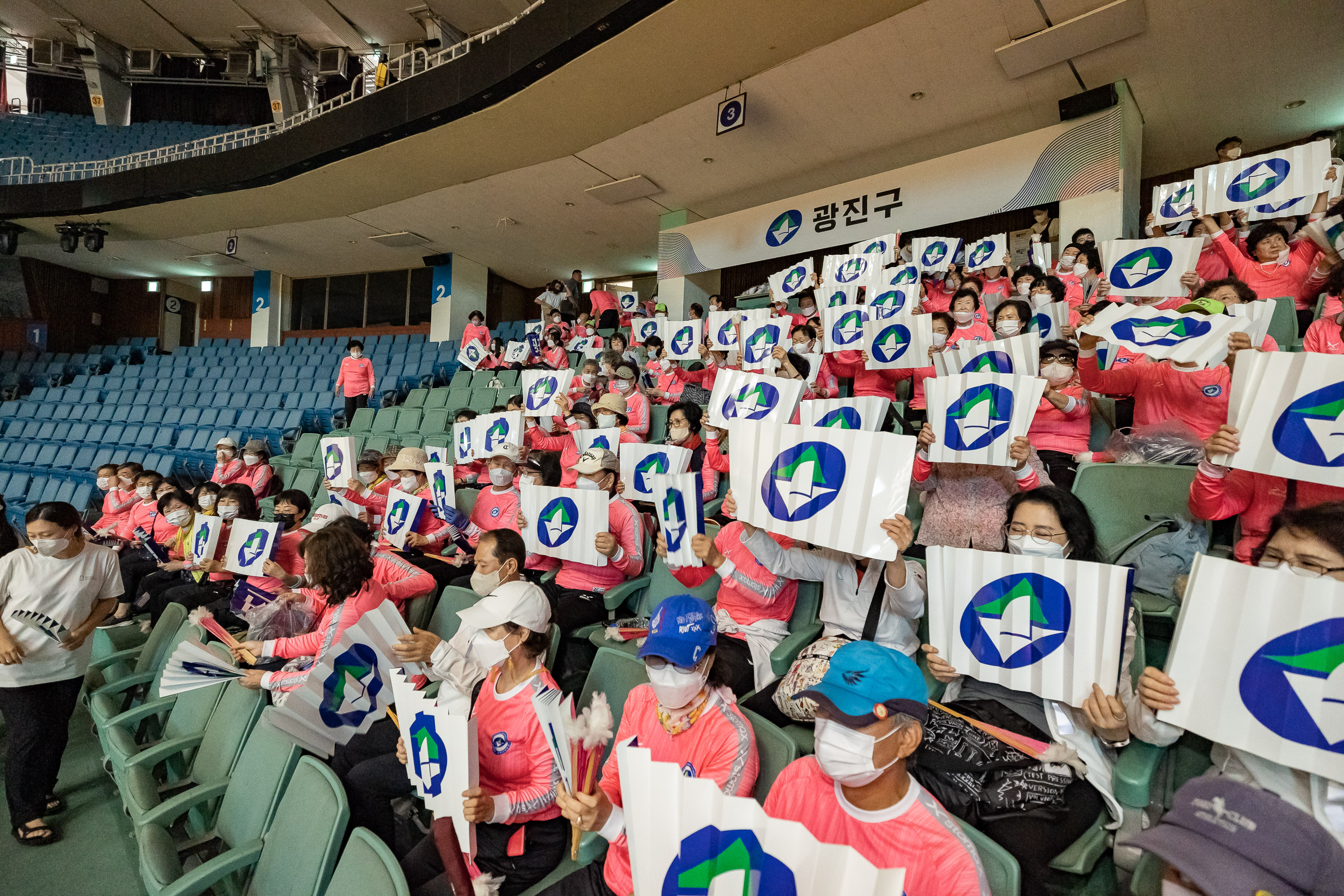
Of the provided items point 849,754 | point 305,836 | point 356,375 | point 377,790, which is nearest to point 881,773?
point 849,754

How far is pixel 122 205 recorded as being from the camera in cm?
1121

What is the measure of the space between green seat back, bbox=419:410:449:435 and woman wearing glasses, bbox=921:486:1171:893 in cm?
639

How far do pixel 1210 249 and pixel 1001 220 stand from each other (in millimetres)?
4654

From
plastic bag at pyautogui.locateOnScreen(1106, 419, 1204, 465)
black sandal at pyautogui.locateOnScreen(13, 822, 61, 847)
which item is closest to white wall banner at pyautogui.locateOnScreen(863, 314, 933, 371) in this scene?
plastic bag at pyautogui.locateOnScreen(1106, 419, 1204, 465)

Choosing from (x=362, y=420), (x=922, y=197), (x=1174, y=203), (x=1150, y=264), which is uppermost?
(x=922, y=197)

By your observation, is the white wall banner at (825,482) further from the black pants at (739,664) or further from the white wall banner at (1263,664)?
the white wall banner at (1263,664)

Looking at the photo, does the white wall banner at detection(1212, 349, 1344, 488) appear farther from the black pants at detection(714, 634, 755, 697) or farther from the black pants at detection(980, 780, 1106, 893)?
the black pants at detection(714, 634, 755, 697)

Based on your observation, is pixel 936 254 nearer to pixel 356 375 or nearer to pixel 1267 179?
pixel 1267 179

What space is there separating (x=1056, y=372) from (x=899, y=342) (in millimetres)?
913

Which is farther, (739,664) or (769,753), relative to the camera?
(739,664)

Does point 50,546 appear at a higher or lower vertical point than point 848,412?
lower

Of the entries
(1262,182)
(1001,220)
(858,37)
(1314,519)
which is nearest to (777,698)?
(1314,519)

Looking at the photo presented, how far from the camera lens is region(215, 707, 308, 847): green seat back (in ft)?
6.23

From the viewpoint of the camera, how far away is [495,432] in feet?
14.8
